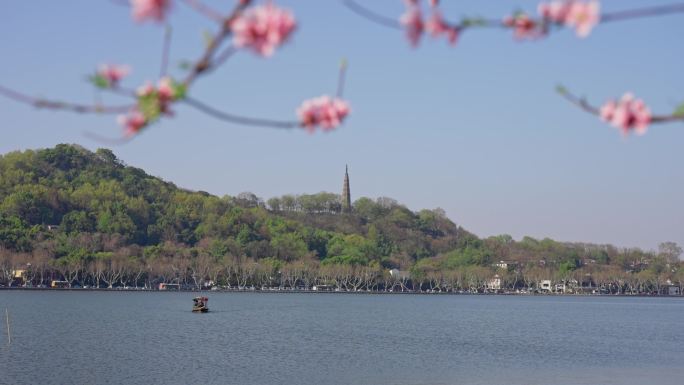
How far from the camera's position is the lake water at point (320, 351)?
31.9 metres

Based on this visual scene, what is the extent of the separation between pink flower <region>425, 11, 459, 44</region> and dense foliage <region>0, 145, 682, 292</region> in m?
116

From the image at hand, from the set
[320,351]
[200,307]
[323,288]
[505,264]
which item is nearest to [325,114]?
[320,351]

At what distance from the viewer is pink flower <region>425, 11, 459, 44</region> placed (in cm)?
423

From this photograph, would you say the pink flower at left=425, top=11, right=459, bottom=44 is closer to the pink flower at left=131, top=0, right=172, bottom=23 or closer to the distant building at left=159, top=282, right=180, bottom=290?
the pink flower at left=131, top=0, right=172, bottom=23

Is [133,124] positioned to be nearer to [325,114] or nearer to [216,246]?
[325,114]

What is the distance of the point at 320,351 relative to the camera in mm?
40969

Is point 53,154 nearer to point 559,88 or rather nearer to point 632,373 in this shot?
point 632,373

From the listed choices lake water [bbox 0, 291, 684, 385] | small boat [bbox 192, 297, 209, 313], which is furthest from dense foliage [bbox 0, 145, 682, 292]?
lake water [bbox 0, 291, 684, 385]

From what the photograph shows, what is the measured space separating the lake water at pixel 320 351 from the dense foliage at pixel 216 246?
196ft

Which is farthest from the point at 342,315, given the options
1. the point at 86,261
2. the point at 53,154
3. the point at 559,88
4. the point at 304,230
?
the point at 53,154

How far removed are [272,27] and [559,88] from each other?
5.47 feet

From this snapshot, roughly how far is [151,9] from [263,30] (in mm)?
437

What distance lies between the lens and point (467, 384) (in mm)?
30547

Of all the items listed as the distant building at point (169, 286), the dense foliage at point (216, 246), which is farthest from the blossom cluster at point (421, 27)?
the distant building at point (169, 286)
